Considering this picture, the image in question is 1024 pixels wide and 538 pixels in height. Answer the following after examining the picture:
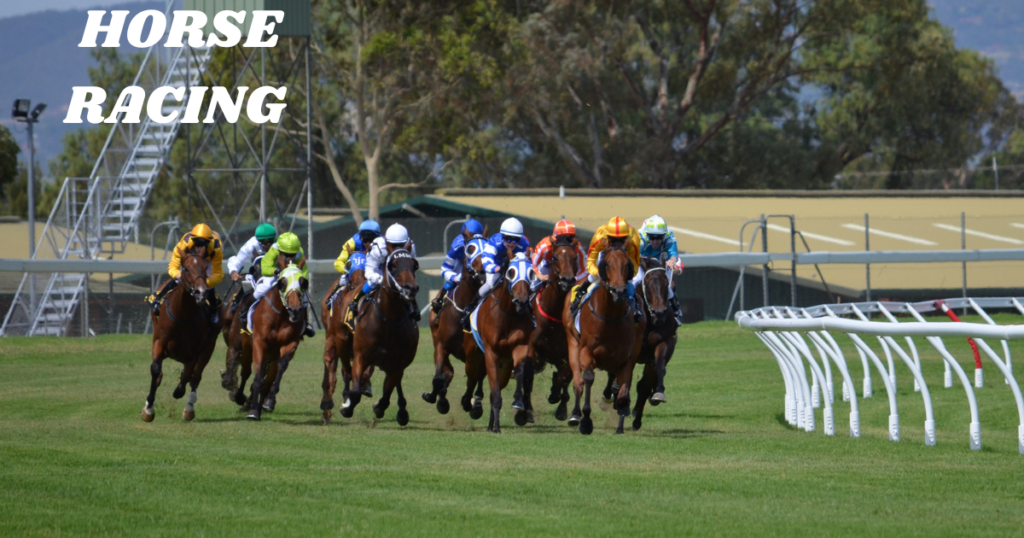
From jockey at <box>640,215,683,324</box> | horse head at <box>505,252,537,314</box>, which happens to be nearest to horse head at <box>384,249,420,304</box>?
horse head at <box>505,252,537,314</box>

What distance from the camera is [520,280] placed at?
440 inches

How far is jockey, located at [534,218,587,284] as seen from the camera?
11328 millimetres

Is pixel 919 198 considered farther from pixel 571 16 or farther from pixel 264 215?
pixel 264 215

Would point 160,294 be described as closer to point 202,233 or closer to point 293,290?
point 202,233

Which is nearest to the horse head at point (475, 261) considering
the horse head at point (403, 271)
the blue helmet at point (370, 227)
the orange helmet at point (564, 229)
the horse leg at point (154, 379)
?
the horse head at point (403, 271)

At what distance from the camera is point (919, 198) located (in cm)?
3509

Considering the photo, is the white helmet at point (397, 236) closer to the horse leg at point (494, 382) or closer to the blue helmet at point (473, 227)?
the blue helmet at point (473, 227)

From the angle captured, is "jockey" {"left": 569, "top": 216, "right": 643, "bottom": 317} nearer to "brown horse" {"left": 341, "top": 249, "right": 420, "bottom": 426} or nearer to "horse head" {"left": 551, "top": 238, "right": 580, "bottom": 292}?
"horse head" {"left": 551, "top": 238, "right": 580, "bottom": 292}

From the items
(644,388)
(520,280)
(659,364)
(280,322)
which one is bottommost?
(644,388)

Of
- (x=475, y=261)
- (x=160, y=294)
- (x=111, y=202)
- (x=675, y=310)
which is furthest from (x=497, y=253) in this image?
(x=111, y=202)

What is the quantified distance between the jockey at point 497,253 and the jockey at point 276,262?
1.83 m

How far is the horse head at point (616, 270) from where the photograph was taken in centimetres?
1052

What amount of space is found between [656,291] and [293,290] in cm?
363

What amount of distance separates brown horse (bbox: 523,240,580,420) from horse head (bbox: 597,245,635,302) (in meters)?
0.59
